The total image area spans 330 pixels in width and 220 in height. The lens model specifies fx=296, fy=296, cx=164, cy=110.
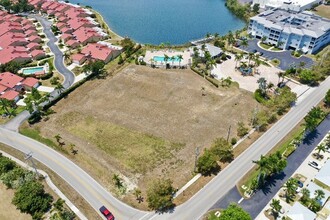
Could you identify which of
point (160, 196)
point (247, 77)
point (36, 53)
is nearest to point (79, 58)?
point (36, 53)

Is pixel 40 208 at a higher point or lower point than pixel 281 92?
lower

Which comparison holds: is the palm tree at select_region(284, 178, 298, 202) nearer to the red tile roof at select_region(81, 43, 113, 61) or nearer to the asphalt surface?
the asphalt surface

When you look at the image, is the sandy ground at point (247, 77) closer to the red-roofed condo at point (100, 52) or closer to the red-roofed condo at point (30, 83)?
the red-roofed condo at point (100, 52)

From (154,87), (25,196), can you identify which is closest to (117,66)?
(154,87)

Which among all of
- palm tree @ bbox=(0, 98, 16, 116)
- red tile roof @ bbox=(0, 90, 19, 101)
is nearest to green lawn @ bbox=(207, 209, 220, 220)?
palm tree @ bbox=(0, 98, 16, 116)

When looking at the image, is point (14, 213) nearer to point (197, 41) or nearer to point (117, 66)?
point (117, 66)

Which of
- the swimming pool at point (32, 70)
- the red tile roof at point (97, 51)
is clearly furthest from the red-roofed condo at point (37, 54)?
the red tile roof at point (97, 51)
